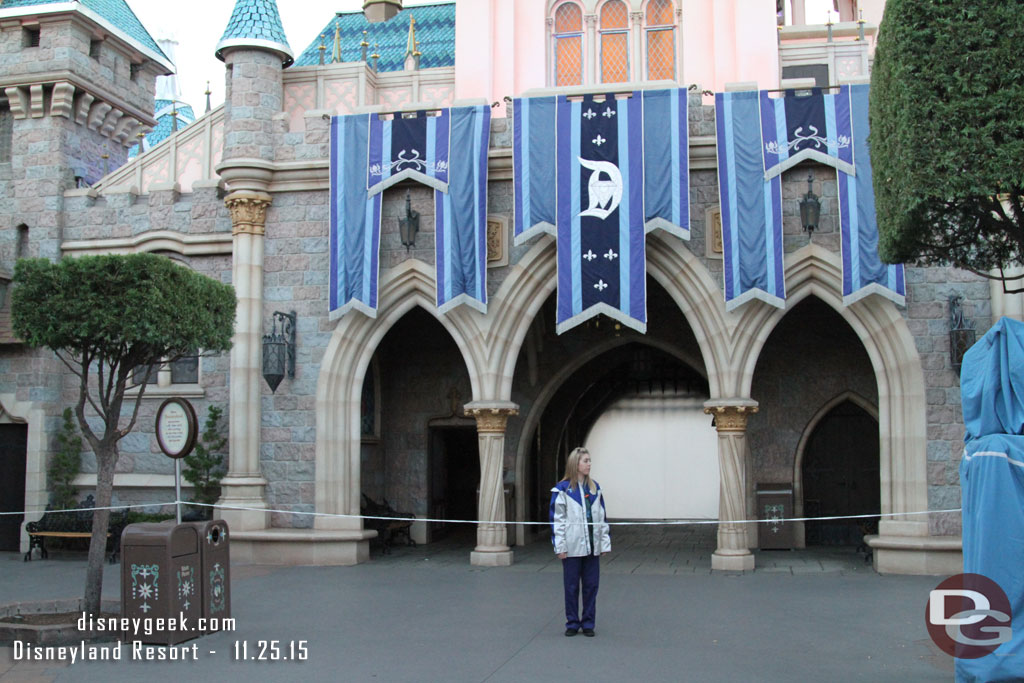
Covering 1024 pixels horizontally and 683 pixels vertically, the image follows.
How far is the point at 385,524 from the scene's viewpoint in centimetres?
1766

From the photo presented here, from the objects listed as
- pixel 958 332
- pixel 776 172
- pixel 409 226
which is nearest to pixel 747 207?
pixel 776 172

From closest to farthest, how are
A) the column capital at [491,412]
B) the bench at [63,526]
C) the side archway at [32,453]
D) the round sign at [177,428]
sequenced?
the round sign at [177,428] → the column capital at [491,412] → the bench at [63,526] → the side archway at [32,453]

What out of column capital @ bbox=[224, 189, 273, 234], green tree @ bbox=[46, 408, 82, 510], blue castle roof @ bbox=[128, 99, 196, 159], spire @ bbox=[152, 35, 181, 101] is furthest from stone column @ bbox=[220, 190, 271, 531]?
spire @ bbox=[152, 35, 181, 101]

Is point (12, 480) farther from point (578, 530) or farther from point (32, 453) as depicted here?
point (578, 530)

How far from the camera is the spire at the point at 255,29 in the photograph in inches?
656

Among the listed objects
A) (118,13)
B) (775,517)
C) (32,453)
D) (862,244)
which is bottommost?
(775,517)

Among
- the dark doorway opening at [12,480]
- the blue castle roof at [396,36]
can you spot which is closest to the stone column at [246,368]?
the dark doorway opening at [12,480]

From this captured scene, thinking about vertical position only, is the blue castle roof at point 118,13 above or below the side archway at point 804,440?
above

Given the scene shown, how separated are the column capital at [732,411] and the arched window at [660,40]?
7.01m

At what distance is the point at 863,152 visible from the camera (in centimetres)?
1457

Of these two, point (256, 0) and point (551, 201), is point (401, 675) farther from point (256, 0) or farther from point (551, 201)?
point (256, 0)

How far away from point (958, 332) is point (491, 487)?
256 inches

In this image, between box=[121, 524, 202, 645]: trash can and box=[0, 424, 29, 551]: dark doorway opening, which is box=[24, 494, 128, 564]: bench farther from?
box=[121, 524, 202, 645]: trash can

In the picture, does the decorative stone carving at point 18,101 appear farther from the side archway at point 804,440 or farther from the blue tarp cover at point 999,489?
the blue tarp cover at point 999,489
